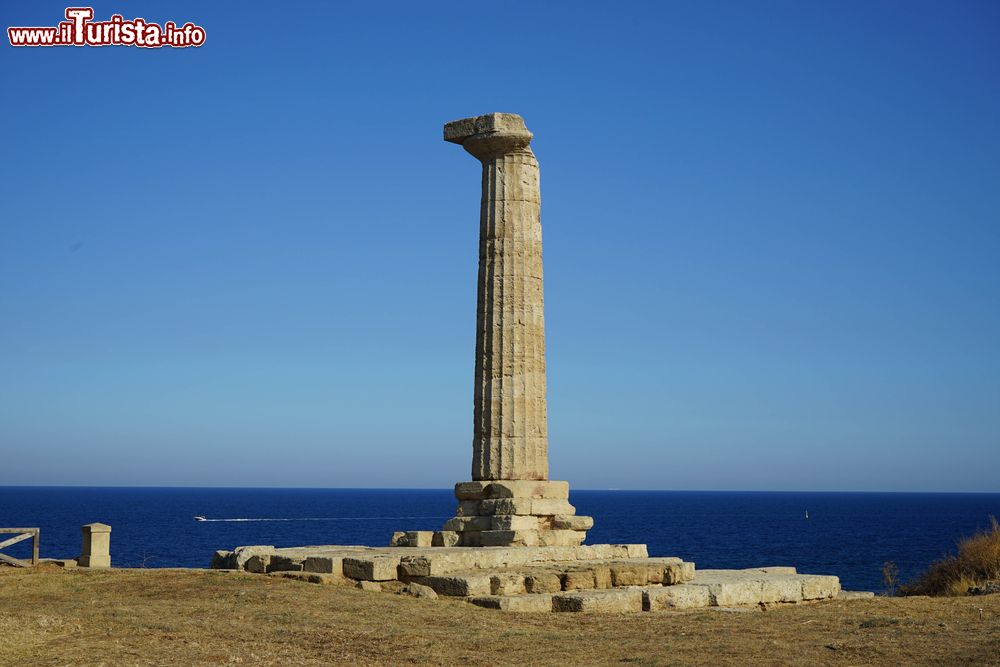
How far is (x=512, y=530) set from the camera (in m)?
17.3

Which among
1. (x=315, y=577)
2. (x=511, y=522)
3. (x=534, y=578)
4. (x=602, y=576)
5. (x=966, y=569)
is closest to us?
(x=315, y=577)

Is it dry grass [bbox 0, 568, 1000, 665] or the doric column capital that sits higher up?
the doric column capital

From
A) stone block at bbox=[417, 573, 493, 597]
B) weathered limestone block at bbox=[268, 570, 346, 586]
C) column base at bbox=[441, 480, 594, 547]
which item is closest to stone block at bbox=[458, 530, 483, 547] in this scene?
column base at bbox=[441, 480, 594, 547]

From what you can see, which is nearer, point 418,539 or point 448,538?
point 448,538

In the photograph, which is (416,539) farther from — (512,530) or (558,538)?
(558,538)

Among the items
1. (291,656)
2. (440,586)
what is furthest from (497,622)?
(291,656)

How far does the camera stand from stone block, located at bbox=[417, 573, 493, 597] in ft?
48.4

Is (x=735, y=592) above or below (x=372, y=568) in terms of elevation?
below

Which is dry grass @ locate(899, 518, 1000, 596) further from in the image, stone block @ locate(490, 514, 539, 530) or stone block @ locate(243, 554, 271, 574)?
stone block @ locate(243, 554, 271, 574)

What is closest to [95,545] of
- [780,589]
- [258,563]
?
[258,563]

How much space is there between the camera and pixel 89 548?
22.2m

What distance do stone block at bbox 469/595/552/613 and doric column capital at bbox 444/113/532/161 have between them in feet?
25.2

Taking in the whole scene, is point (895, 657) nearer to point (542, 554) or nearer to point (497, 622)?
point (497, 622)

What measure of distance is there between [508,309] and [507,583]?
5.23 meters
